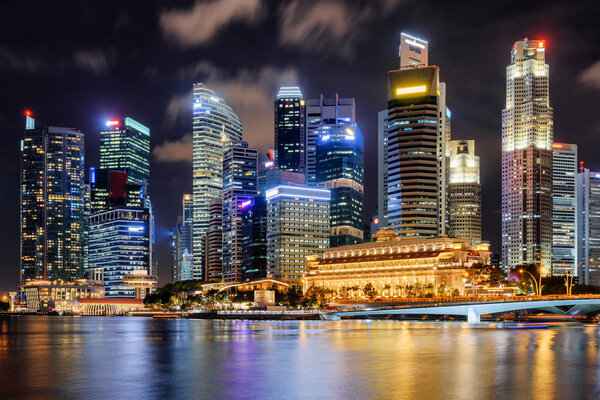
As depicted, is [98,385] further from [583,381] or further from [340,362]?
[583,381]

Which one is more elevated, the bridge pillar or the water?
the water

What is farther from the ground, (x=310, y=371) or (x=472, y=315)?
(x=310, y=371)

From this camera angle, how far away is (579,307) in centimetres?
16875

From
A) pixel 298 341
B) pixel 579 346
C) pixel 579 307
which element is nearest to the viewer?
pixel 579 346

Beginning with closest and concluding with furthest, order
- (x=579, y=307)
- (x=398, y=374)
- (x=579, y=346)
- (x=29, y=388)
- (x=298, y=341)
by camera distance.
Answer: (x=29, y=388), (x=398, y=374), (x=579, y=346), (x=298, y=341), (x=579, y=307)

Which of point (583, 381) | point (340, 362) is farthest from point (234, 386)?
point (583, 381)

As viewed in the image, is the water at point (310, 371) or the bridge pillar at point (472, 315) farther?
the bridge pillar at point (472, 315)

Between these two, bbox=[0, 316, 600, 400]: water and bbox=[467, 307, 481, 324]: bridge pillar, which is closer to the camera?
bbox=[0, 316, 600, 400]: water

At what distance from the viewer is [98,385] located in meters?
47.6

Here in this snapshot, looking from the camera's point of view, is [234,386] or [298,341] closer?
[234,386]

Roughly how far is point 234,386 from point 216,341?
49167 mm

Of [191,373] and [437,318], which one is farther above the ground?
[191,373]

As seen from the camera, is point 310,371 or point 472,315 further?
point 472,315

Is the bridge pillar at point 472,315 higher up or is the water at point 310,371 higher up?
the water at point 310,371
